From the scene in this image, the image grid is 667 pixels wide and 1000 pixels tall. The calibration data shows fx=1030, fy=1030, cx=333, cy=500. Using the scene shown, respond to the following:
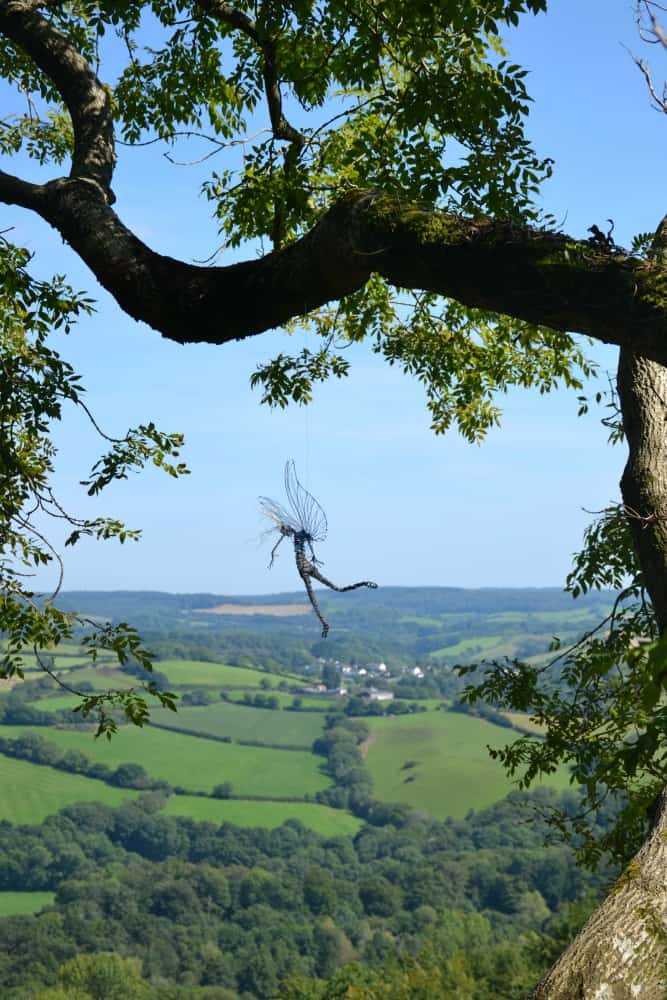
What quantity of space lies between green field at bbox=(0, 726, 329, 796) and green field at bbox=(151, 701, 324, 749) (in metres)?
2.99

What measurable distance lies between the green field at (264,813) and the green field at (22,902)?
1746cm

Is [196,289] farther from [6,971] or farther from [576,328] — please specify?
[6,971]

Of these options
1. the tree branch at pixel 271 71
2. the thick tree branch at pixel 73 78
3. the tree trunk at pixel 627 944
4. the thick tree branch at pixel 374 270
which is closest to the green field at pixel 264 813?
the tree branch at pixel 271 71

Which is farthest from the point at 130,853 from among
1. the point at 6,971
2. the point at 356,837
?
the point at 6,971

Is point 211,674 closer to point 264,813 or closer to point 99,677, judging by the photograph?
point 99,677

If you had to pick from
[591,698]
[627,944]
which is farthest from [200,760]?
[627,944]

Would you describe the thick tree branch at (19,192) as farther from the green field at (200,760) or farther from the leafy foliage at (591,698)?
the green field at (200,760)

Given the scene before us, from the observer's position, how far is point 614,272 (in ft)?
13.9

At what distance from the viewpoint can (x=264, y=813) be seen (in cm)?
11144

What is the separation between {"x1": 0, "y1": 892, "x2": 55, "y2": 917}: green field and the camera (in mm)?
96375

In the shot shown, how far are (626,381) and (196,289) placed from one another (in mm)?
2959

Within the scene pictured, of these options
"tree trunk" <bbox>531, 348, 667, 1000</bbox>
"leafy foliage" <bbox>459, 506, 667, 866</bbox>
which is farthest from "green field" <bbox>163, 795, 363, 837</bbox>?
"tree trunk" <bbox>531, 348, 667, 1000</bbox>

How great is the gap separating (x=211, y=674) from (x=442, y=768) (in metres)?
47.0

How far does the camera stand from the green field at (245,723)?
134 m
